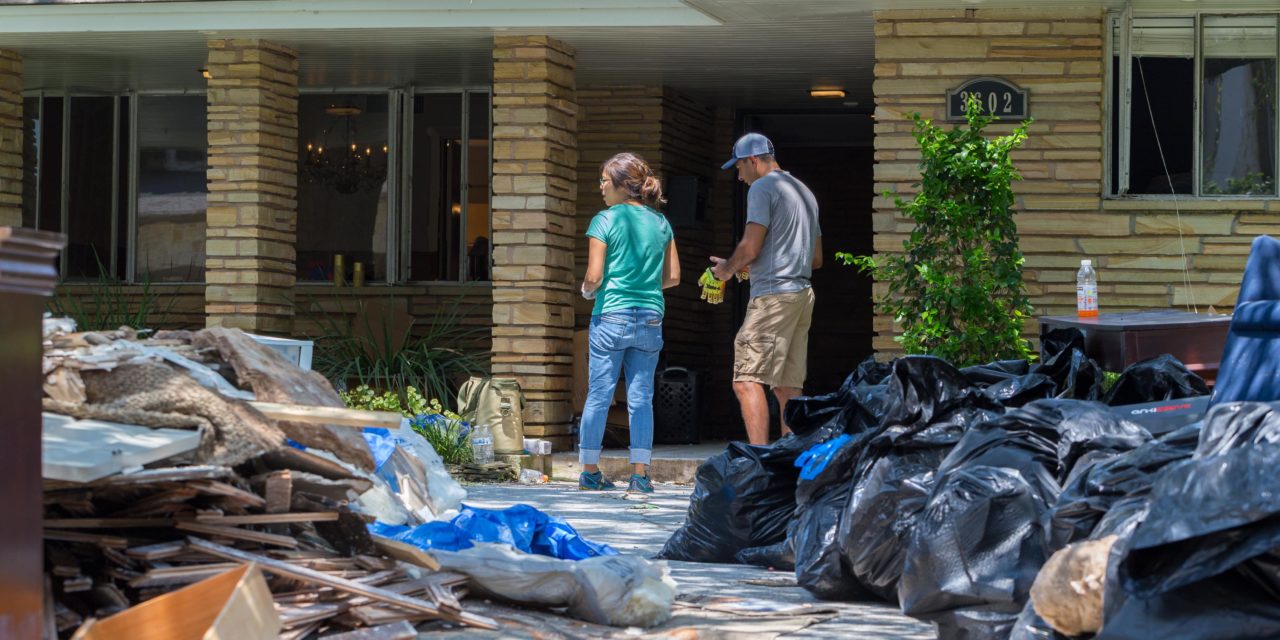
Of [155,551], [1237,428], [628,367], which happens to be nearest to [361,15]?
[628,367]

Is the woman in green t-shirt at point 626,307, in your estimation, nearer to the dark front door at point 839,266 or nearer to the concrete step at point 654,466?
the concrete step at point 654,466

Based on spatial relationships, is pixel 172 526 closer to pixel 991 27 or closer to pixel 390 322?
pixel 991 27

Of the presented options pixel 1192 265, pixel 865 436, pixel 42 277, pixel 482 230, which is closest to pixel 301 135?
pixel 482 230

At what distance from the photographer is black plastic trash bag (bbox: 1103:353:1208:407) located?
526 cm

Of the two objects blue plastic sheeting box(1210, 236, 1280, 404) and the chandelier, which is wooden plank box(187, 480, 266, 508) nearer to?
blue plastic sheeting box(1210, 236, 1280, 404)

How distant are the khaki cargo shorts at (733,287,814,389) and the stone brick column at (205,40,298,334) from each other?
14.3 ft

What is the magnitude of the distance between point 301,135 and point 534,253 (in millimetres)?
4264

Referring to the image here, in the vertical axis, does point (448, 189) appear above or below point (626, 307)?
above

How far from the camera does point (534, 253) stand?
11195mm

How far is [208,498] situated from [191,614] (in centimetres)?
82

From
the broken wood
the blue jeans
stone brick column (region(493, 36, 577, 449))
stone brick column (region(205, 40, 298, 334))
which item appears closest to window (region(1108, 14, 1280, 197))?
the blue jeans

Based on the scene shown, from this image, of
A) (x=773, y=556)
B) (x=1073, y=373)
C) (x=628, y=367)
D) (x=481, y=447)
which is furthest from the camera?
(x=481, y=447)

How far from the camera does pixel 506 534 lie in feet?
17.7

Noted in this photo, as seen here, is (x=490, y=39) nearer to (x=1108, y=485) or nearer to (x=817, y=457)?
(x=817, y=457)
